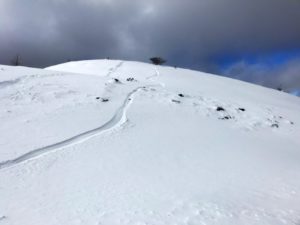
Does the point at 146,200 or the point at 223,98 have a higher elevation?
the point at 223,98

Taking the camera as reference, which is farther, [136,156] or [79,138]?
[79,138]

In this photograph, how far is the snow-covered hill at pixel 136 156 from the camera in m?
6.41

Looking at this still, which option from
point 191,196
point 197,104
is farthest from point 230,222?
point 197,104

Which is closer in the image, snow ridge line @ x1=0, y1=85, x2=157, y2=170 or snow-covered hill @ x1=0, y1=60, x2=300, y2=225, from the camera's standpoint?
snow-covered hill @ x1=0, y1=60, x2=300, y2=225

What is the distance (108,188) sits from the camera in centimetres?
722

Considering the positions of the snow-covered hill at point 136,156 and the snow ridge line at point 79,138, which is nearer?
the snow-covered hill at point 136,156

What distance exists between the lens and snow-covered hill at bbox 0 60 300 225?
6.41m

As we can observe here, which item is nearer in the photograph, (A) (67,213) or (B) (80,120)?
(A) (67,213)

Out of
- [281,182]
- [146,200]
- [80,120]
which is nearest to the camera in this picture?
[146,200]

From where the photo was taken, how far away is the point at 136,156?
9320 mm

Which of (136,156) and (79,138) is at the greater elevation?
(136,156)

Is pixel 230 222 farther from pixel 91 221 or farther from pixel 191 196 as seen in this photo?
pixel 91 221

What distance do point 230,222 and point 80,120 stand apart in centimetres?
701

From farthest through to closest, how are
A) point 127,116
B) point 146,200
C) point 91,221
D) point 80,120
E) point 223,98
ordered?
point 223,98 < point 127,116 < point 80,120 < point 146,200 < point 91,221
